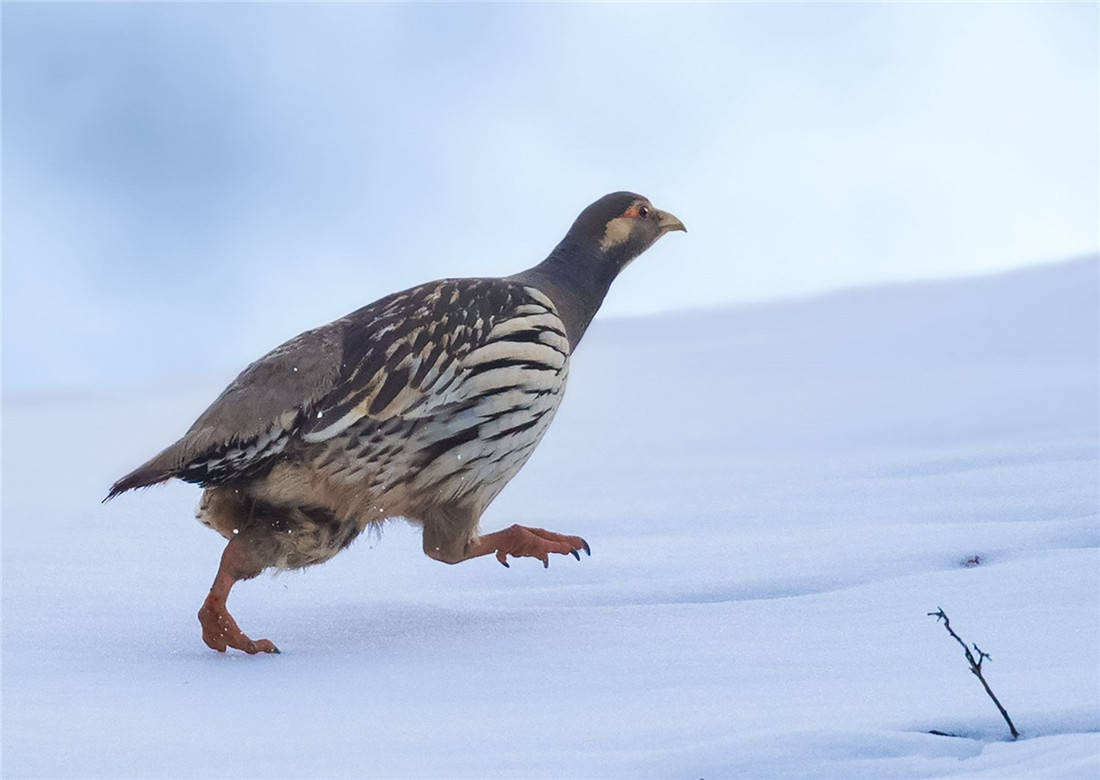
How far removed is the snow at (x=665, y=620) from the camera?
134 inches

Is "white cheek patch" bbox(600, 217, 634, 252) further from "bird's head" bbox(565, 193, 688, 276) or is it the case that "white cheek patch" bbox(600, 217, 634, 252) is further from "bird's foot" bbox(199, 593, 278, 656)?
"bird's foot" bbox(199, 593, 278, 656)

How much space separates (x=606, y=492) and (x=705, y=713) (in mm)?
3868

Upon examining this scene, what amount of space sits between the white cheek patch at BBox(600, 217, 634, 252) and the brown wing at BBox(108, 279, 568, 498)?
127cm

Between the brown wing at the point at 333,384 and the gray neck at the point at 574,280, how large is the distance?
0.76 m

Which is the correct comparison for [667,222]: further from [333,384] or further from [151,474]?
[151,474]

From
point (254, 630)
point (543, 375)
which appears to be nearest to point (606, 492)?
point (543, 375)

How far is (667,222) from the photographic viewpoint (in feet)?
22.6

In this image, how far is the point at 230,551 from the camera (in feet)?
16.9

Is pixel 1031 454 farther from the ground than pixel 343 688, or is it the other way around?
pixel 1031 454

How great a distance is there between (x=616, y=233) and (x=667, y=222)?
36cm

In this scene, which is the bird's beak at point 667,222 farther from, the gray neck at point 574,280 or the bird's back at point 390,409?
the bird's back at point 390,409

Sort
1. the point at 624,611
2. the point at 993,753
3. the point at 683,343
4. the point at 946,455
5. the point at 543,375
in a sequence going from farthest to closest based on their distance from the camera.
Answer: the point at 683,343
the point at 946,455
the point at 543,375
the point at 624,611
the point at 993,753

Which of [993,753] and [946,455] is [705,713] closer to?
[993,753]

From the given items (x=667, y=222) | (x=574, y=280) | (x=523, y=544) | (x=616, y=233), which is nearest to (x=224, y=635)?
(x=523, y=544)
